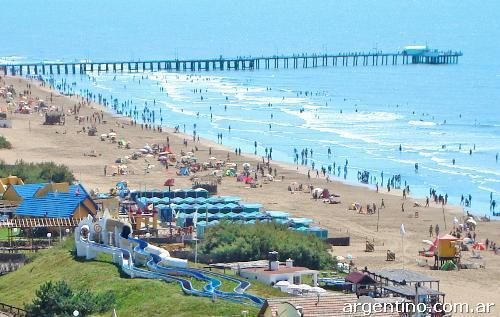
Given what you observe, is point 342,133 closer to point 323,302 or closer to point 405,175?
point 405,175

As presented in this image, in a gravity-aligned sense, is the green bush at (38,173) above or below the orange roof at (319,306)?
below

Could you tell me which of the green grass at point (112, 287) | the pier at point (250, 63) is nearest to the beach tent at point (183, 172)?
the green grass at point (112, 287)

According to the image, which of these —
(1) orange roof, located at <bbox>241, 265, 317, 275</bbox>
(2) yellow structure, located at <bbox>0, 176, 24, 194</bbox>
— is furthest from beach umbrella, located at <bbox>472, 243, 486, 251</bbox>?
(2) yellow structure, located at <bbox>0, 176, 24, 194</bbox>

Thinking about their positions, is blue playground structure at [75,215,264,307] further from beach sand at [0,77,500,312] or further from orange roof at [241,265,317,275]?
beach sand at [0,77,500,312]

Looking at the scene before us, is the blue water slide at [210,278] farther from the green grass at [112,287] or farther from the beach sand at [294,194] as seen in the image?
the beach sand at [294,194]

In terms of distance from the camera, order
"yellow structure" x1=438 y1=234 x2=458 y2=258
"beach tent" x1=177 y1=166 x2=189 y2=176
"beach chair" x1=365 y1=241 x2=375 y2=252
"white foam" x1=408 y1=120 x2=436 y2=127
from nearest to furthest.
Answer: "yellow structure" x1=438 y1=234 x2=458 y2=258 → "beach chair" x1=365 y1=241 x2=375 y2=252 → "beach tent" x1=177 y1=166 x2=189 y2=176 → "white foam" x1=408 y1=120 x2=436 y2=127
